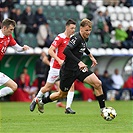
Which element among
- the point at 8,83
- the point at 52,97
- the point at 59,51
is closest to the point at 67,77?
the point at 52,97

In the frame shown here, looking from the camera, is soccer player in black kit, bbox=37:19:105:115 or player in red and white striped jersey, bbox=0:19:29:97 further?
player in red and white striped jersey, bbox=0:19:29:97

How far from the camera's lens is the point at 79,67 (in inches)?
500

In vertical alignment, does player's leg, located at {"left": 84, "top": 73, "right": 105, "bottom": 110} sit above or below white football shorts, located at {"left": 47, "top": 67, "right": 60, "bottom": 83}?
above

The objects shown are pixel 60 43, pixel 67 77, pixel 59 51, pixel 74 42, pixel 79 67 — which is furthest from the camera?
pixel 59 51

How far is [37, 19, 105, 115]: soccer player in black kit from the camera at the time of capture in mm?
13195

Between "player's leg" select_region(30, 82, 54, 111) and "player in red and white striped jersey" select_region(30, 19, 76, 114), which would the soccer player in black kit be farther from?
"player in red and white striped jersey" select_region(30, 19, 76, 114)

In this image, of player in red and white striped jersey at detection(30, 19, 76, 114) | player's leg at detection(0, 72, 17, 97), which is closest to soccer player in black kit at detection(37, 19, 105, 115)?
player's leg at detection(0, 72, 17, 97)

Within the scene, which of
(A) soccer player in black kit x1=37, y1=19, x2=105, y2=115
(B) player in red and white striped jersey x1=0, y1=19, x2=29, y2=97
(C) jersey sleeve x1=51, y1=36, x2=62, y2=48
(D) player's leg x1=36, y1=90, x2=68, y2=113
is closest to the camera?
(A) soccer player in black kit x1=37, y1=19, x2=105, y2=115

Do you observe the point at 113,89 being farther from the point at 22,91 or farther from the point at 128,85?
the point at 22,91

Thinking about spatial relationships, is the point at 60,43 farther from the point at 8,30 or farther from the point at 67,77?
the point at 8,30

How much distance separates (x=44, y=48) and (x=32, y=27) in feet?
4.41

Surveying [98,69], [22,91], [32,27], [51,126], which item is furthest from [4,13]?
[51,126]

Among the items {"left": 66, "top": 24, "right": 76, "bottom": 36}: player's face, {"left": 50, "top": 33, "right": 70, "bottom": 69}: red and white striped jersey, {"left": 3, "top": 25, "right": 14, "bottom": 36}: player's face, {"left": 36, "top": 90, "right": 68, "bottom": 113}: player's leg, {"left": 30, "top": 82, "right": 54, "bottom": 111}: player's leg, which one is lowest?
{"left": 30, "top": 82, "right": 54, "bottom": 111}: player's leg

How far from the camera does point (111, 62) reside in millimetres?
29500
